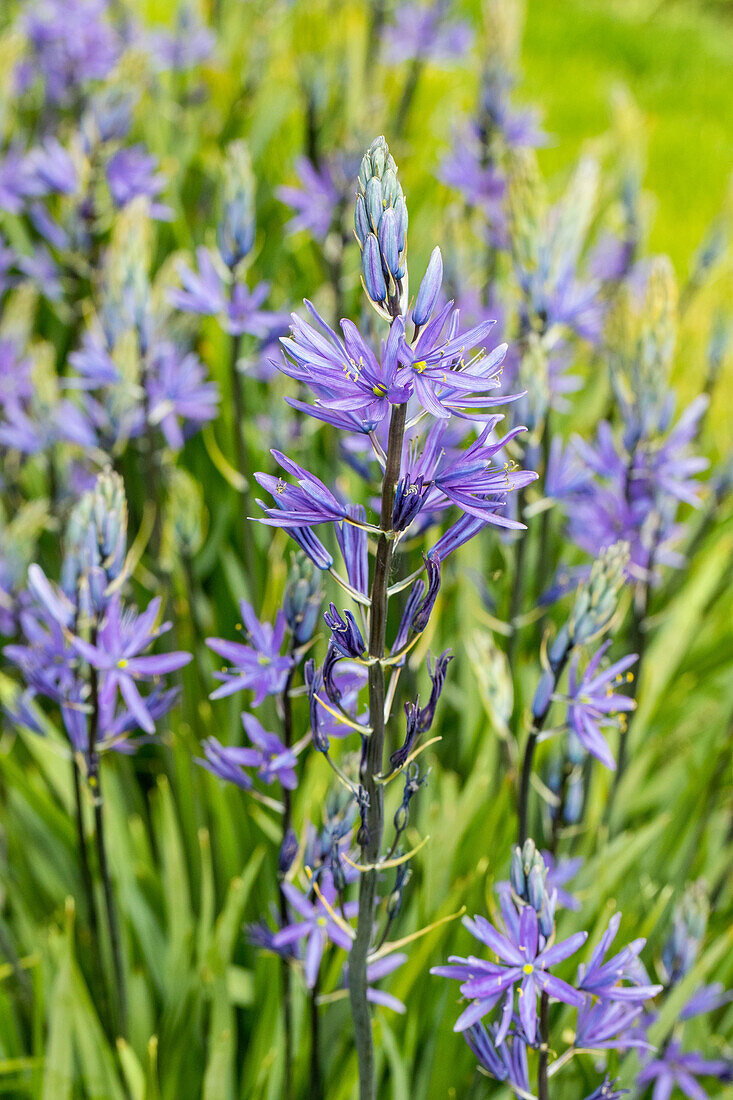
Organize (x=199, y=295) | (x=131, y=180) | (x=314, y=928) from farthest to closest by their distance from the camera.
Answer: (x=131, y=180) < (x=199, y=295) < (x=314, y=928)

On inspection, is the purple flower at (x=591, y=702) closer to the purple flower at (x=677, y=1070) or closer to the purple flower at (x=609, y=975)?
the purple flower at (x=609, y=975)

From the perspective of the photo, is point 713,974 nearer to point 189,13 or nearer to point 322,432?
point 322,432

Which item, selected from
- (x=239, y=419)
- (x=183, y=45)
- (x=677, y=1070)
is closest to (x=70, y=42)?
(x=183, y=45)

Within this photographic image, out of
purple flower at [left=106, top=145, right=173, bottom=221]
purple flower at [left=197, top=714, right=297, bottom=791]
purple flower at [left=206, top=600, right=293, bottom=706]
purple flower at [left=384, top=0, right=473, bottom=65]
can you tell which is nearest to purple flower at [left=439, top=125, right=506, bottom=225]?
purple flower at [left=106, top=145, right=173, bottom=221]

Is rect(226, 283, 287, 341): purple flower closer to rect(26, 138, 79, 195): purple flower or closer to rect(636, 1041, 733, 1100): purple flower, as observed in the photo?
rect(26, 138, 79, 195): purple flower

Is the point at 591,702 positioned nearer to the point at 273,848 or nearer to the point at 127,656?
the point at 127,656

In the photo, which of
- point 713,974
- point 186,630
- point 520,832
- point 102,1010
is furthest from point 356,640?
point 713,974
